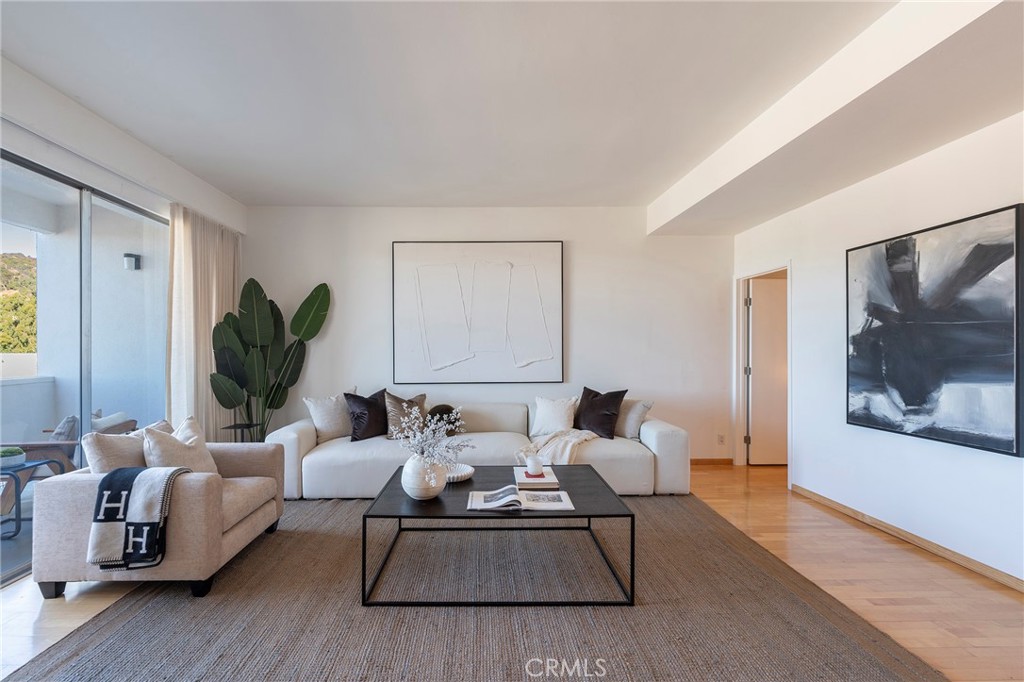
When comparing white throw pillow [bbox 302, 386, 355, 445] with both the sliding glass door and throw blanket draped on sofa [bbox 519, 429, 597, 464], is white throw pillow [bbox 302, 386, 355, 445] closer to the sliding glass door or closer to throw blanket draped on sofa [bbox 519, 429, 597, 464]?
the sliding glass door

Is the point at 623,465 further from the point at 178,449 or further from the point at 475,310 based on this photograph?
the point at 178,449

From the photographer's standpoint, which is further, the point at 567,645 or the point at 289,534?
the point at 289,534

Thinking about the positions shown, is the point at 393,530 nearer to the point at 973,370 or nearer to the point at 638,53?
the point at 638,53

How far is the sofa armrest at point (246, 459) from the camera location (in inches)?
113

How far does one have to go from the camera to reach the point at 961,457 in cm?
254

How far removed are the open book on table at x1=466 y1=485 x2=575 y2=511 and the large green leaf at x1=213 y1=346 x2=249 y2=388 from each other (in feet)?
9.17

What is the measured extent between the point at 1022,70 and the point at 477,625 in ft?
10.9

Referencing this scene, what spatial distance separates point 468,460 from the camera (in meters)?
3.64

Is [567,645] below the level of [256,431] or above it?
below

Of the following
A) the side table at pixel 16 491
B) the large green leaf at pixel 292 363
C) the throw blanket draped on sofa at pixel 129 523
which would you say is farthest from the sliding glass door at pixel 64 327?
the large green leaf at pixel 292 363

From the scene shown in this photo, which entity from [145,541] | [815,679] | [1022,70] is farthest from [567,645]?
[1022,70]

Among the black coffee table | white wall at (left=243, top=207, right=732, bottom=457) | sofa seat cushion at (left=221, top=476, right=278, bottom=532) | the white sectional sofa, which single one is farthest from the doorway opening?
sofa seat cushion at (left=221, top=476, right=278, bottom=532)

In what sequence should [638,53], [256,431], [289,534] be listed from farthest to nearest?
[256,431] → [289,534] → [638,53]

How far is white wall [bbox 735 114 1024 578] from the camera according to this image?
2.36 meters
